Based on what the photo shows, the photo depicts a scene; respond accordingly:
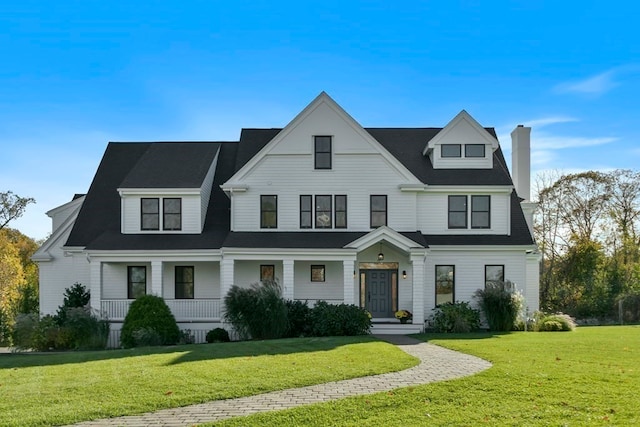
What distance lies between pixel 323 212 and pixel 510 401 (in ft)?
54.2

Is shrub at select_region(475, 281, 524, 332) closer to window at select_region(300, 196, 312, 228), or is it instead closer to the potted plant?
the potted plant

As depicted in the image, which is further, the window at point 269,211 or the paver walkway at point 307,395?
the window at point 269,211

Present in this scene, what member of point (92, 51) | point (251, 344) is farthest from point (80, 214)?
point (251, 344)

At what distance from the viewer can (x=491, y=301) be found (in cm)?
2367

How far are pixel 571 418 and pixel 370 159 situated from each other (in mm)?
17903

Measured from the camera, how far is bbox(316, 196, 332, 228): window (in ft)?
83.4

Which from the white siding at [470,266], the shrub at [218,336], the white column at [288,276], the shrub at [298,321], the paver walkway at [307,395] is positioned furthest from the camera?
the white siding at [470,266]

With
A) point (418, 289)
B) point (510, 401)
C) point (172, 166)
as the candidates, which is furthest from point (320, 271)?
point (510, 401)

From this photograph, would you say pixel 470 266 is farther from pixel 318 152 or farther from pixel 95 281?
pixel 95 281

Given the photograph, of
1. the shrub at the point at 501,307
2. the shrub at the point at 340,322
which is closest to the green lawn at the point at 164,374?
the shrub at the point at 340,322

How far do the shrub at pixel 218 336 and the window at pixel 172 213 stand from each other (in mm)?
5605

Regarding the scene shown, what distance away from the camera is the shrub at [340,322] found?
21.3 metres

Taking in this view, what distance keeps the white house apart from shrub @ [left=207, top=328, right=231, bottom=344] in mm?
1281

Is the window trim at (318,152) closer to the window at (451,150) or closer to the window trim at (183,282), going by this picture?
the window at (451,150)
